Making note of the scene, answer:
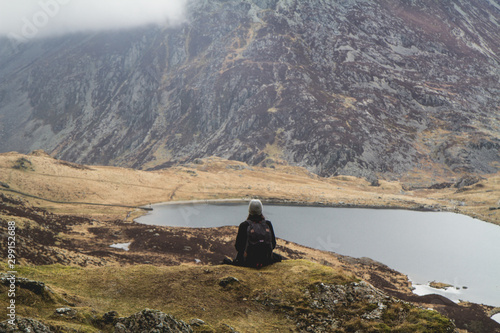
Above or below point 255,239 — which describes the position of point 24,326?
below

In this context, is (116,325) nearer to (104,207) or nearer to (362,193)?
(104,207)

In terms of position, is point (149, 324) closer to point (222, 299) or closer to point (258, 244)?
point (222, 299)

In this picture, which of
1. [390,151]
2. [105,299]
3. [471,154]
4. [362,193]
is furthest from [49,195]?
[471,154]

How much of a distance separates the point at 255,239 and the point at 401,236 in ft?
213

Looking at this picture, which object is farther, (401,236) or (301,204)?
(301,204)

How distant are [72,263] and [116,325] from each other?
828 inches

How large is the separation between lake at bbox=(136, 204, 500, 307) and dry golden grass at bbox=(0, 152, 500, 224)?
9.10 metres

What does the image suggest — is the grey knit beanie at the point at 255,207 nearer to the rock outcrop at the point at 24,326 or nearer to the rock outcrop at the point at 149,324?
the rock outcrop at the point at 149,324

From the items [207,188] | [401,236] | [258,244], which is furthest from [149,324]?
[207,188]

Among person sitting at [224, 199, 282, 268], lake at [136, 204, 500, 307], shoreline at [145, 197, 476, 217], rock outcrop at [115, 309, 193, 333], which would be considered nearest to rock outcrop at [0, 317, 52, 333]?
rock outcrop at [115, 309, 193, 333]

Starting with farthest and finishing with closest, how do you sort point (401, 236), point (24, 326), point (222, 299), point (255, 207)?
point (401, 236), point (255, 207), point (222, 299), point (24, 326)

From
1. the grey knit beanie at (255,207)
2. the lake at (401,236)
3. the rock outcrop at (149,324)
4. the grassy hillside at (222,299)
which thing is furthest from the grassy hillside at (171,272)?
the lake at (401,236)

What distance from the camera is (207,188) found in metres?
113

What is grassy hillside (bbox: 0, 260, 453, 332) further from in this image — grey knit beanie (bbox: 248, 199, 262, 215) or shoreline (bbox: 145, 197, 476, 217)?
shoreline (bbox: 145, 197, 476, 217)
